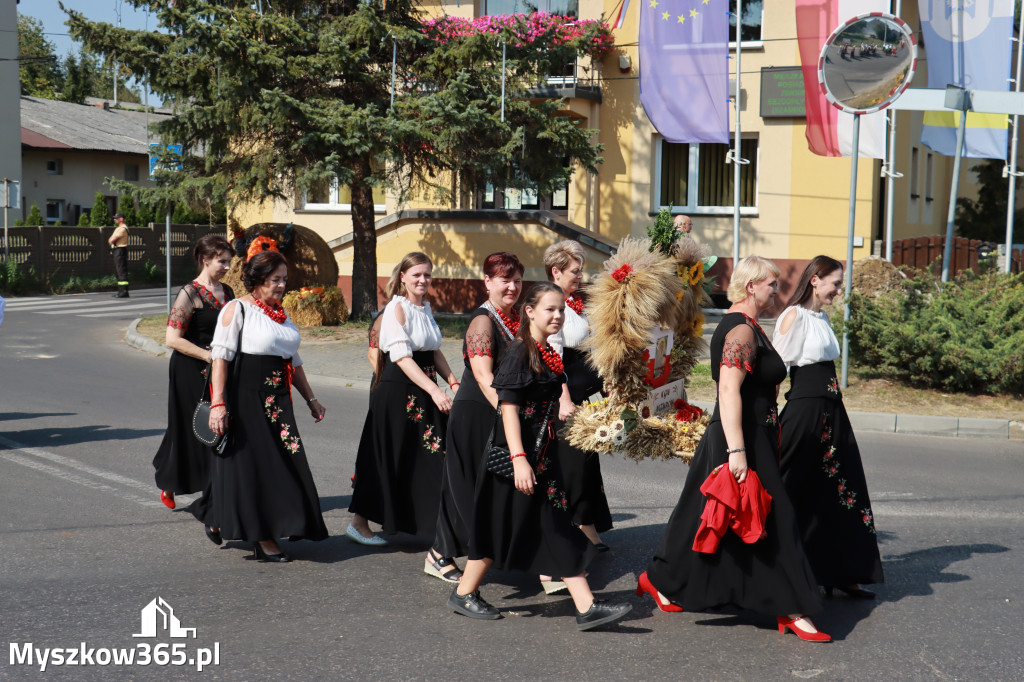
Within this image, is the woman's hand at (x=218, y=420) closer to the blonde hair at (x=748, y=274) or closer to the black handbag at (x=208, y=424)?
the black handbag at (x=208, y=424)

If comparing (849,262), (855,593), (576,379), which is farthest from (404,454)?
(849,262)

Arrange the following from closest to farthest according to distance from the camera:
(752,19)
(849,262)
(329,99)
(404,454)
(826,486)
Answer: (826,486) → (404,454) → (849,262) → (329,99) → (752,19)

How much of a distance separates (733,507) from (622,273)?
119 cm

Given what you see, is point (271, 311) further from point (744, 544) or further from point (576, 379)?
point (744, 544)

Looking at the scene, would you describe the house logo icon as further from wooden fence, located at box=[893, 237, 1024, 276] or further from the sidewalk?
wooden fence, located at box=[893, 237, 1024, 276]

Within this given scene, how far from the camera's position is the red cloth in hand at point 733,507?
14.5ft

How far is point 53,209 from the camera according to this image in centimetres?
4319

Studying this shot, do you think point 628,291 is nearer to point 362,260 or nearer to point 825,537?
point 825,537

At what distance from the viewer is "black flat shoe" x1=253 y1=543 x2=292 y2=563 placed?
223 inches

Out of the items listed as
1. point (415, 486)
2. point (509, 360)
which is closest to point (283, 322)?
point (415, 486)

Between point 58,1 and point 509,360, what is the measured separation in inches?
513

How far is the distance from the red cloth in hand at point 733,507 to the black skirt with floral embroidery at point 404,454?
1.82 metres

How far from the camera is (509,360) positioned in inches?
183

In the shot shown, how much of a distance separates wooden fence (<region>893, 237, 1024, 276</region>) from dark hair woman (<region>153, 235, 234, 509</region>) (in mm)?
15792
